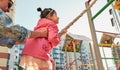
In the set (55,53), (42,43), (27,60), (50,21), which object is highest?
(55,53)

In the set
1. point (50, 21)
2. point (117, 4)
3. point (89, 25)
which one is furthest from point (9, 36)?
point (117, 4)

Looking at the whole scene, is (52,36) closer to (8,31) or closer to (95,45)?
(8,31)

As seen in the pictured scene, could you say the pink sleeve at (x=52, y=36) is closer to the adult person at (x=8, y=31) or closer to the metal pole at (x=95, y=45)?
the adult person at (x=8, y=31)

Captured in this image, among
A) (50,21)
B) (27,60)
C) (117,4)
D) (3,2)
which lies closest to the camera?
(3,2)

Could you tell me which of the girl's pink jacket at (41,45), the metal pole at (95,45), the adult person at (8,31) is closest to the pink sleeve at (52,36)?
the girl's pink jacket at (41,45)

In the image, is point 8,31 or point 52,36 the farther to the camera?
point 52,36

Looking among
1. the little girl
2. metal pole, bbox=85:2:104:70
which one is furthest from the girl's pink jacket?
metal pole, bbox=85:2:104:70

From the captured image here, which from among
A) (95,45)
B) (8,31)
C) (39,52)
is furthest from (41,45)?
(95,45)

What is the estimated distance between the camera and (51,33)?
133cm

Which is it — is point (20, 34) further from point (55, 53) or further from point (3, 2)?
point (55, 53)

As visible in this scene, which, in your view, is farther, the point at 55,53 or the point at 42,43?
the point at 55,53

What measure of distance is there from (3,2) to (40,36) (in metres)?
0.32

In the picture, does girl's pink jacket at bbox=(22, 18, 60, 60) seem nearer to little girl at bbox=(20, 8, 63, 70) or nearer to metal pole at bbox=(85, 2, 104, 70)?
little girl at bbox=(20, 8, 63, 70)

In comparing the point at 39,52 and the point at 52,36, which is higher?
the point at 52,36
